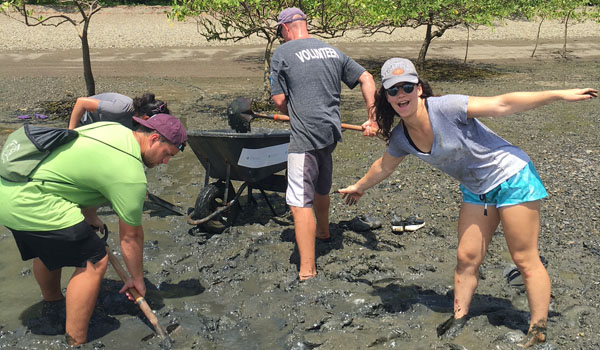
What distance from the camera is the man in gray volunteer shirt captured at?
4.31 meters

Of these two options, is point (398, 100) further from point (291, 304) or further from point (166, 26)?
point (166, 26)

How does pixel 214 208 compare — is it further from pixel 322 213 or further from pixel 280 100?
pixel 280 100

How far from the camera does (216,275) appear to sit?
4676mm

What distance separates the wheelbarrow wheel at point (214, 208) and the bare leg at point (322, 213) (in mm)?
829

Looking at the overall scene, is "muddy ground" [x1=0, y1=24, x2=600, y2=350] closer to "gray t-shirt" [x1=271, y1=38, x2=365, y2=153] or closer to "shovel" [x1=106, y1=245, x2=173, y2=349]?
"shovel" [x1=106, y1=245, x2=173, y2=349]

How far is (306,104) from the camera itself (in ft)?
14.2

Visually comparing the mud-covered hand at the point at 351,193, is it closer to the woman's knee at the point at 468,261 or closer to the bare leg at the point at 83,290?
the woman's knee at the point at 468,261

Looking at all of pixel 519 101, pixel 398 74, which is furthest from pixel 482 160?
pixel 398 74

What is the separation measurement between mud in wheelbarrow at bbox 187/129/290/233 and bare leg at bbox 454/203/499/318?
195cm

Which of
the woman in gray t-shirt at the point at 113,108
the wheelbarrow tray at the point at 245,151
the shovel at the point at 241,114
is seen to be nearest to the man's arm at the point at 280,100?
the wheelbarrow tray at the point at 245,151

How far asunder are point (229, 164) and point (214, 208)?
0.45m

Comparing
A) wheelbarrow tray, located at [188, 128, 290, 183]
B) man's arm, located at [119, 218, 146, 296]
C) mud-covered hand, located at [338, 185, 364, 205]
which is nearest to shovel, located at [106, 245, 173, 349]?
man's arm, located at [119, 218, 146, 296]

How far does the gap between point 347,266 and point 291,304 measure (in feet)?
2.20

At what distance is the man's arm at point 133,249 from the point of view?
11.2ft
